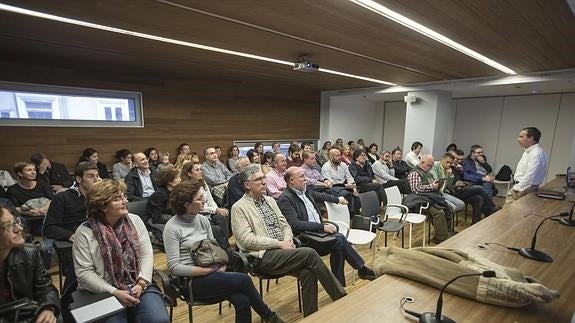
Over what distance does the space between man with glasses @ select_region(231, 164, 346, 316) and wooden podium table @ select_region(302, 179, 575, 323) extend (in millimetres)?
713

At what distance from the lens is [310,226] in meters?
2.63

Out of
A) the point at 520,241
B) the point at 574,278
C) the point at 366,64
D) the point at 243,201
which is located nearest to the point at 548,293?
the point at 574,278

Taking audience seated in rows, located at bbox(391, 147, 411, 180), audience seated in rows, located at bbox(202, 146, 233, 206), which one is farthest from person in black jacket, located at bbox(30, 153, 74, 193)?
audience seated in rows, located at bbox(391, 147, 411, 180)

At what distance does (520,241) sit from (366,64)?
10.5ft

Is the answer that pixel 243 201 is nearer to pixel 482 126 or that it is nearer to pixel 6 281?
pixel 6 281

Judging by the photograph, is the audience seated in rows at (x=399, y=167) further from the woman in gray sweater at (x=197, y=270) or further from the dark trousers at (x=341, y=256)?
the woman in gray sweater at (x=197, y=270)

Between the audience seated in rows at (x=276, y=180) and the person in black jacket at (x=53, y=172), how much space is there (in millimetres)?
2932

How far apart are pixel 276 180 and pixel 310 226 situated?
1550mm

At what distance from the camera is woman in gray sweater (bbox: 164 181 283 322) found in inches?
74.2

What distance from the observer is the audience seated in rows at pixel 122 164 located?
4.89 metres

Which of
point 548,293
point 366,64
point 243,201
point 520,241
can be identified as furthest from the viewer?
point 366,64

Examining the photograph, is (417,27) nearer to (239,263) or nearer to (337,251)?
(337,251)

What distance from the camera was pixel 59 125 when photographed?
4641 mm

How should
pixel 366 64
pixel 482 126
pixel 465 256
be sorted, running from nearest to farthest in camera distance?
pixel 465 256
pixel 366 64
pixel 482 126
